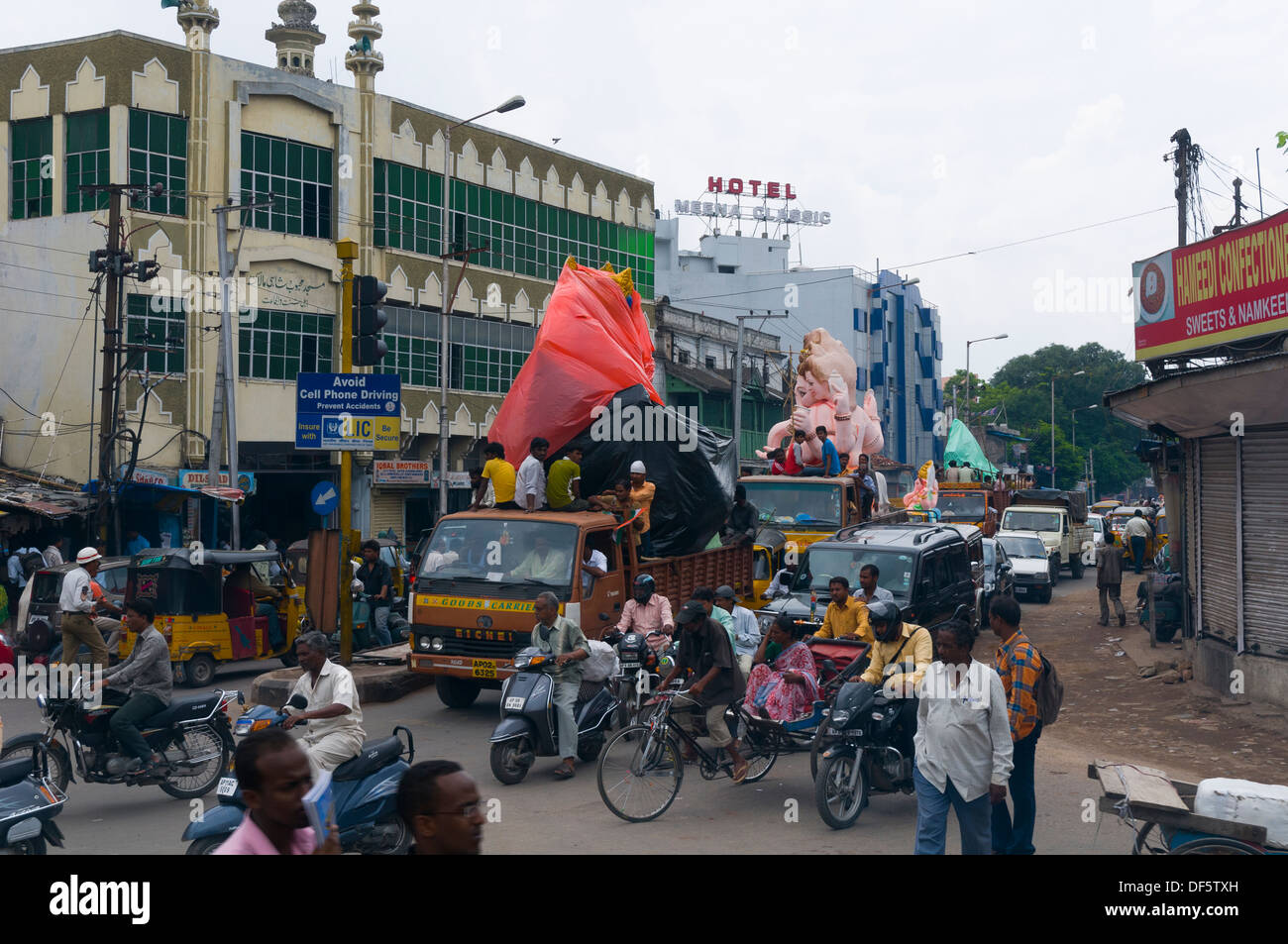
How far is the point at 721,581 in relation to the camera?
14688 mm

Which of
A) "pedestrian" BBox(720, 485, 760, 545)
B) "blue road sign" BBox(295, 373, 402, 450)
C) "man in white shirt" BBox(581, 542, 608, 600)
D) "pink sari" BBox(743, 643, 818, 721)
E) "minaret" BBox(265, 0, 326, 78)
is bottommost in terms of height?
"pink sari" BBox(743, 643, 818, 721)

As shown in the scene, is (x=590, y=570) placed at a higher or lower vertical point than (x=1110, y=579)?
higher

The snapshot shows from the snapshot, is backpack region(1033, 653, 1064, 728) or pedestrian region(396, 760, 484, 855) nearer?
pedestrian region(396, 760, 484, 855)

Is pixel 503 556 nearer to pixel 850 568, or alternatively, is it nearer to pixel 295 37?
pixel 850 568

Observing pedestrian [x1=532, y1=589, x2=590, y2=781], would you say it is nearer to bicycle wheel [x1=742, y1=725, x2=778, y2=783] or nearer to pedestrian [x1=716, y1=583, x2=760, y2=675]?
bicycle wheel [x1=742, y1=725, x2=778, y2=783]

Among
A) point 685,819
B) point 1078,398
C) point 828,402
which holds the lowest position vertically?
point 685,819

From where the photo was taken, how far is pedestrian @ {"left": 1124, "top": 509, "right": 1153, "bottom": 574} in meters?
26.8

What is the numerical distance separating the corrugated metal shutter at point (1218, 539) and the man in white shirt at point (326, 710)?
9901 mm

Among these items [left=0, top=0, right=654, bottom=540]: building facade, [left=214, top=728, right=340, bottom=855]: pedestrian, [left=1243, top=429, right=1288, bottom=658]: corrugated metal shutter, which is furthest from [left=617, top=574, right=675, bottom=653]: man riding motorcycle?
[left=0, top=0, right=654, bottom=540]: building facade

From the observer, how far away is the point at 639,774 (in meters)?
8.27

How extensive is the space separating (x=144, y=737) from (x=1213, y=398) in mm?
10492

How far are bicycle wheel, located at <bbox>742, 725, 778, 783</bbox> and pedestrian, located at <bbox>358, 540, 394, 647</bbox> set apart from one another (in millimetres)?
7723

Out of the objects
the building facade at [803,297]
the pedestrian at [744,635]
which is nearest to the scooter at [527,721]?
the pedestrian at [744,635]

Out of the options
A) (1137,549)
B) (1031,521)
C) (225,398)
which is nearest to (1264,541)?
(1137,549)
